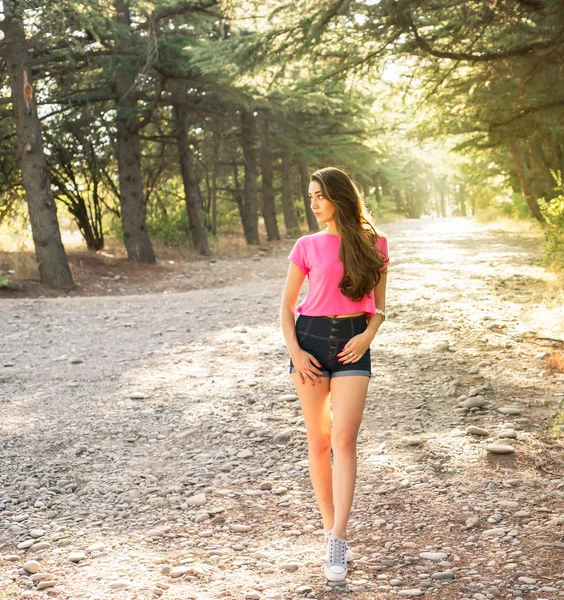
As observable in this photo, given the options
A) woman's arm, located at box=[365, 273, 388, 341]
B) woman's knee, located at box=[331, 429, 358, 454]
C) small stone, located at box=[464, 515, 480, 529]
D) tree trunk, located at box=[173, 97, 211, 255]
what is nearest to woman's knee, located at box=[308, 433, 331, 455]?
woman's knee, located at box=[331, 429, 358, 454]

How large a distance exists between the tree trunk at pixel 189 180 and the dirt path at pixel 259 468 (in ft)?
47.6

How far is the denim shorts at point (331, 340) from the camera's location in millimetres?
3688

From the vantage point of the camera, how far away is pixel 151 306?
45.0 ft

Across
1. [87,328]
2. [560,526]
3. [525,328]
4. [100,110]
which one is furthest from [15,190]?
[560,526]

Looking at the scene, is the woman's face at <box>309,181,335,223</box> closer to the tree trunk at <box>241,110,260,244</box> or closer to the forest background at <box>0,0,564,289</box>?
the forest background at <box>0,0,564,289</box>

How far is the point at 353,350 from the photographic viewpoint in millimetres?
3646

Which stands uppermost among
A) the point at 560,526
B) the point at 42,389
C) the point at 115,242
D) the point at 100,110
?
the point at 100,110

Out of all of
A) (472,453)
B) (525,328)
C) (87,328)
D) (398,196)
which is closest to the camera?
(472,453)

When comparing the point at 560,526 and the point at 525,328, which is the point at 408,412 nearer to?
the point at 560,526

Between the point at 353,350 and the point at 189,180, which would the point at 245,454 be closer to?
the point at 353,350

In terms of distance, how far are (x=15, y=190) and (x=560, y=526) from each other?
22.0m

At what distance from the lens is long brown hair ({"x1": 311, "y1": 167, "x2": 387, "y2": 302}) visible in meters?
3.68

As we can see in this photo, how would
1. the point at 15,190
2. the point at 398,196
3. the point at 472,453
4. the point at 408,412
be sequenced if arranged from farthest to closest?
the point at 398,196 < the point at 15,190 < the point at 408,412 < the point at 472,453

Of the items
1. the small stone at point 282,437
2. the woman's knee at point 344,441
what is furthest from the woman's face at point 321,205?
the small stone at point 282,437
